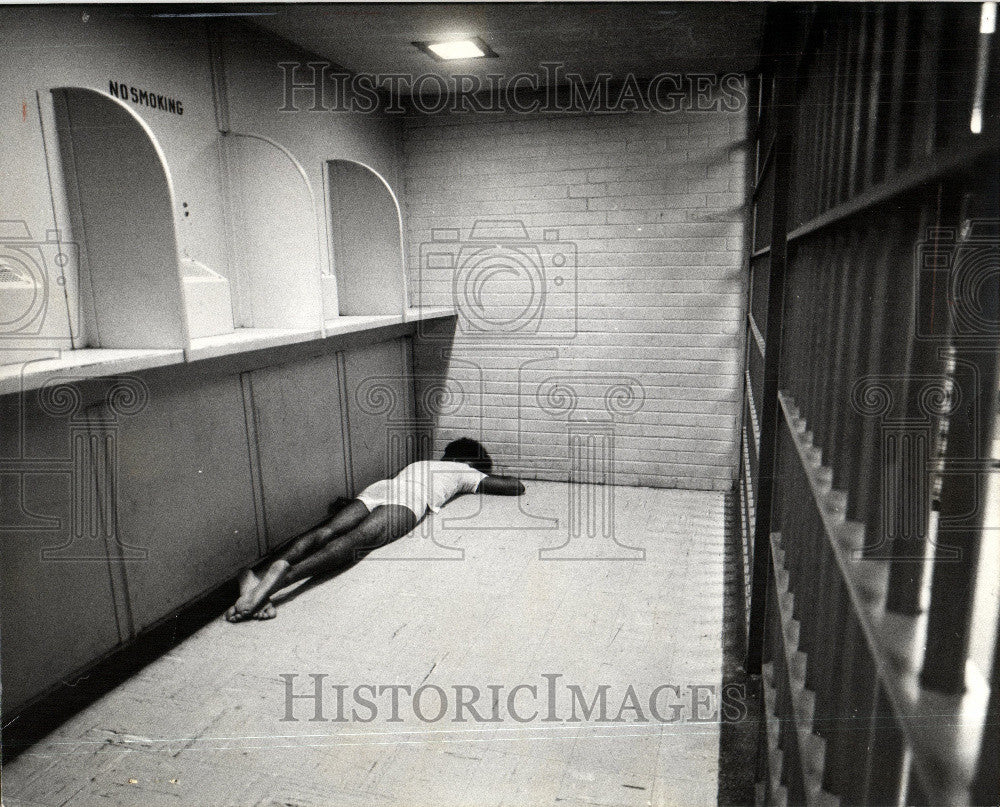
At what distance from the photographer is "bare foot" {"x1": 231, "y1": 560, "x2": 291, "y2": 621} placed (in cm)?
273

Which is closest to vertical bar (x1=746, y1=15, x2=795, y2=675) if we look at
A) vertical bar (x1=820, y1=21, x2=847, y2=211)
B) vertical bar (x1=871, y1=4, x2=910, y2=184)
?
vertical bar (x1=820, y1=21, x2=847, y2=211)

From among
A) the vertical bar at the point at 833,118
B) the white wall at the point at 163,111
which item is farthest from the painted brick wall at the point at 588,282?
the vertical bar at the point at 833,118

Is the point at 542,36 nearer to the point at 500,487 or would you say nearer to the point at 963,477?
the point at 500,487

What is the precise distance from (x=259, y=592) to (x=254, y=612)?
81 millimetres

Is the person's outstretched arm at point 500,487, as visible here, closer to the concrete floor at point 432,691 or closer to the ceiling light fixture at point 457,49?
the concrete floor at point 432,691

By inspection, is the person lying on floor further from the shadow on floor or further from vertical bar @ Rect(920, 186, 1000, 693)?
vertical bar @ Rect(920, 186, 1000, 693)

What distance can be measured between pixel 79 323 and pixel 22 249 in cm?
28

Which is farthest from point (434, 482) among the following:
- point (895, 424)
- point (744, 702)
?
point (895, 424)

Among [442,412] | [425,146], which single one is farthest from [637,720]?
[425,146]

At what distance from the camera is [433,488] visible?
3873 millimetres

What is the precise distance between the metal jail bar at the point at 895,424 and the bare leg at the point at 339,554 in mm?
2073

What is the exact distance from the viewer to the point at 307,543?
3086 mm

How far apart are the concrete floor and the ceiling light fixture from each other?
8.23 ft

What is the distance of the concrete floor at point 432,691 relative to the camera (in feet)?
5.97
